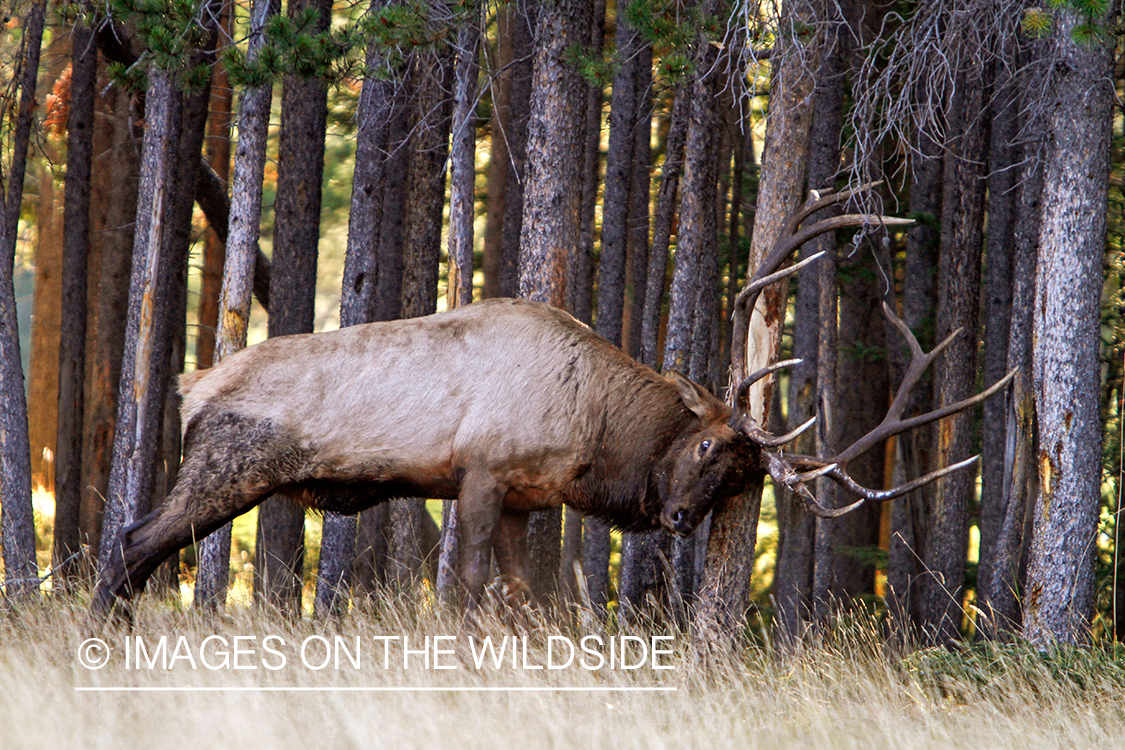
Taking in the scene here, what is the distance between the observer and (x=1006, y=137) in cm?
968

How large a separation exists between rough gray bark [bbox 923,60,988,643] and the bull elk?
377cm

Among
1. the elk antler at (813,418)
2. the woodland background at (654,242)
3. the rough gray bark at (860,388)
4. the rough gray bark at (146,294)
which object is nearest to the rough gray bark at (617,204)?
the woodland background at (654,242)

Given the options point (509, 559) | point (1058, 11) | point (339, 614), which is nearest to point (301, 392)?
point (509, 559)

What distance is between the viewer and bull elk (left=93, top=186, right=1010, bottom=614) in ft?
18.8

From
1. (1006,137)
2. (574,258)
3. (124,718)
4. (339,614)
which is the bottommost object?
(339,614)

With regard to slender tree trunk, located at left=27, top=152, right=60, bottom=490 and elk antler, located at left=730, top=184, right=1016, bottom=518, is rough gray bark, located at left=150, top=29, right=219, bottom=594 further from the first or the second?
slender tree trunk, located at left=27, top=152, right=60, bottom=490

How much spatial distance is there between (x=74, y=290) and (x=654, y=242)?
6.12 metres

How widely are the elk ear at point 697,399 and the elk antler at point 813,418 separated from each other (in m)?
0.19

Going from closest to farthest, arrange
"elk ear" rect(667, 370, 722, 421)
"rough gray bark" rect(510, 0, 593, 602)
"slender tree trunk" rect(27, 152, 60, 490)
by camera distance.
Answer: "elk ear" rect(667, 370, 722, 421) → "rough gray bark" rect(510, 0, 593, 602) → "slender tree trunk" rect(27, 152, 60, 490)

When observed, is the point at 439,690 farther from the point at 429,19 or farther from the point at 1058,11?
the point at 1058,11

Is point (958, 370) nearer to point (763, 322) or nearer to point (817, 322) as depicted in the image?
point (817, 322)

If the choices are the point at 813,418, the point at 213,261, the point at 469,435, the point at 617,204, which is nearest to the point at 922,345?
the point at 617,204

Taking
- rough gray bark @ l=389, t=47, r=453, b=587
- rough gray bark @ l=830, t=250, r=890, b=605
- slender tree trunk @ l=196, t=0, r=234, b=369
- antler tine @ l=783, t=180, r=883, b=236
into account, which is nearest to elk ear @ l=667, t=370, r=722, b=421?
antler tine @ l=783, t=180, r=883, b=236

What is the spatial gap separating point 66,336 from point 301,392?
605 cm
